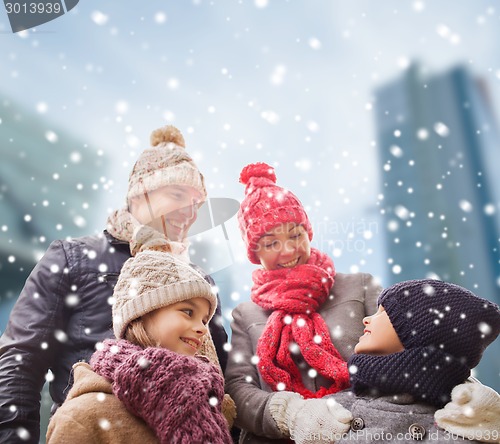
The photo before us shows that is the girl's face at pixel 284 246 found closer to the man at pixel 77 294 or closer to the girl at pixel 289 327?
the girl at pixel 289 327

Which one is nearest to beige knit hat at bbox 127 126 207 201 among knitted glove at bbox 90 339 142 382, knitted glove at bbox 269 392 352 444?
knitted glove at bbox 90 339 142 382

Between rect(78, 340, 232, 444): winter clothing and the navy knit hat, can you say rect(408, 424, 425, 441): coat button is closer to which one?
the navy knit hat

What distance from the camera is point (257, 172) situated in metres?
1.72

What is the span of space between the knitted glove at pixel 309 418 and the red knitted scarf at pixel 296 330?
0.11 meters

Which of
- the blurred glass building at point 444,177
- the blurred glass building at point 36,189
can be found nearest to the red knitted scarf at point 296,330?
the blurred glass building at point 36,189

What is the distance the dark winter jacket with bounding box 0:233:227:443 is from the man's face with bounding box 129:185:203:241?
132mm

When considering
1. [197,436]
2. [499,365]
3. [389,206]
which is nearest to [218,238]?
[197,436]

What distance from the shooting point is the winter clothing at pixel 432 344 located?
3.63ft

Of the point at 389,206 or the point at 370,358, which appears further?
the point at 389,206

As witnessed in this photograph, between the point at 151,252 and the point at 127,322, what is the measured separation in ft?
0.62

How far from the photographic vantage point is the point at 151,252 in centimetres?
127

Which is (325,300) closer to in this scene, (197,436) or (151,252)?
(151,252)

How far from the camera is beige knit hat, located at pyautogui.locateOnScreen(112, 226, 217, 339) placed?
1156 mm

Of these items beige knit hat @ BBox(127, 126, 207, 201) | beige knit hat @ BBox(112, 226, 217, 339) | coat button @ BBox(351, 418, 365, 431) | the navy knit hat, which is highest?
beige knit hat @ BBox(127, 126, 207, 201)
